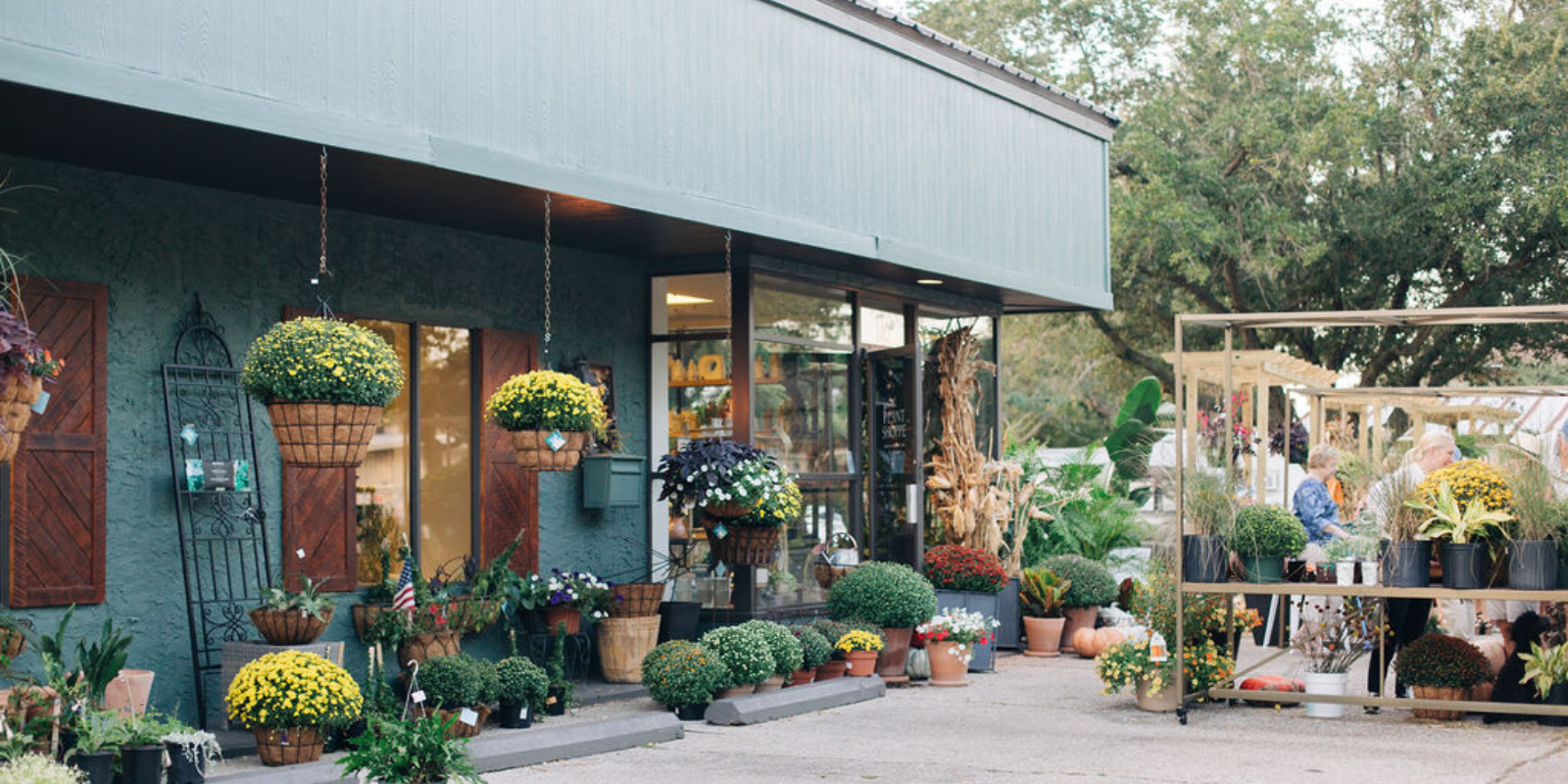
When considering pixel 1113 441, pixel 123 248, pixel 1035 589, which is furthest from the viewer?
pixel 1113 441

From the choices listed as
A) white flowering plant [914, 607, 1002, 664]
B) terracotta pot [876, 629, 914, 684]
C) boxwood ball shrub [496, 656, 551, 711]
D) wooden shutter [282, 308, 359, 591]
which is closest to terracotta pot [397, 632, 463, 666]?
boxwood ball shrub [496, 656, 551, 711]

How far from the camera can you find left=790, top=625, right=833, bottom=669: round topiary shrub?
37.0 ft

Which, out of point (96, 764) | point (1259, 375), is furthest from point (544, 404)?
point (1259, 375)

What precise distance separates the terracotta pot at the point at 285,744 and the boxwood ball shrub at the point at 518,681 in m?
1.38

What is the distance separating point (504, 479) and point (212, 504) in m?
2.44

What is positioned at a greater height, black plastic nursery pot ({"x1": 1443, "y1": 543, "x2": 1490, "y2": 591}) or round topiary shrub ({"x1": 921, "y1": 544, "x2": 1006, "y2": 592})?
black plastic nursery pot ({"x1": 1443, "y1": 543, "x2": 1490, "y2": 591})

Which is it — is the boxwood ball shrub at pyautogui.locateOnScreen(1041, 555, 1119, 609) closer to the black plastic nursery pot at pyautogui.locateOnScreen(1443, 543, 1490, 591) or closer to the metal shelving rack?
the metal shelving rack

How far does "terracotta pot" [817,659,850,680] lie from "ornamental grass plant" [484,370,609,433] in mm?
3128

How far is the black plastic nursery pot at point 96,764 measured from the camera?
6.95 meters

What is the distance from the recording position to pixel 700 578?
480 inches

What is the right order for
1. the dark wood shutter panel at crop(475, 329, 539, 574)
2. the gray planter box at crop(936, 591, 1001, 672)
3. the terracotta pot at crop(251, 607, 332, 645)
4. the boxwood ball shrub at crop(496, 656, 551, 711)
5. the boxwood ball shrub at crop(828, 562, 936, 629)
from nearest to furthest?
the terracotta pot at crop(251, 607, 332, 645) < the boxwood ball shrub at crop(496, 656, 551, 711) < the dark wood shutter panel at crop(475, 329, 539, 574) < the boxwood ball shrub at crop(828, 562, 936, 629) < the gray planter box at crop(936, 591, 1001, 672)

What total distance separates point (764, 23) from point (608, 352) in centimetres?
277

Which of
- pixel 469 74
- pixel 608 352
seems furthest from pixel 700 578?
pixel 469 74

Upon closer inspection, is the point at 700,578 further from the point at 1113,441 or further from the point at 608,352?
the point at 1113,441
